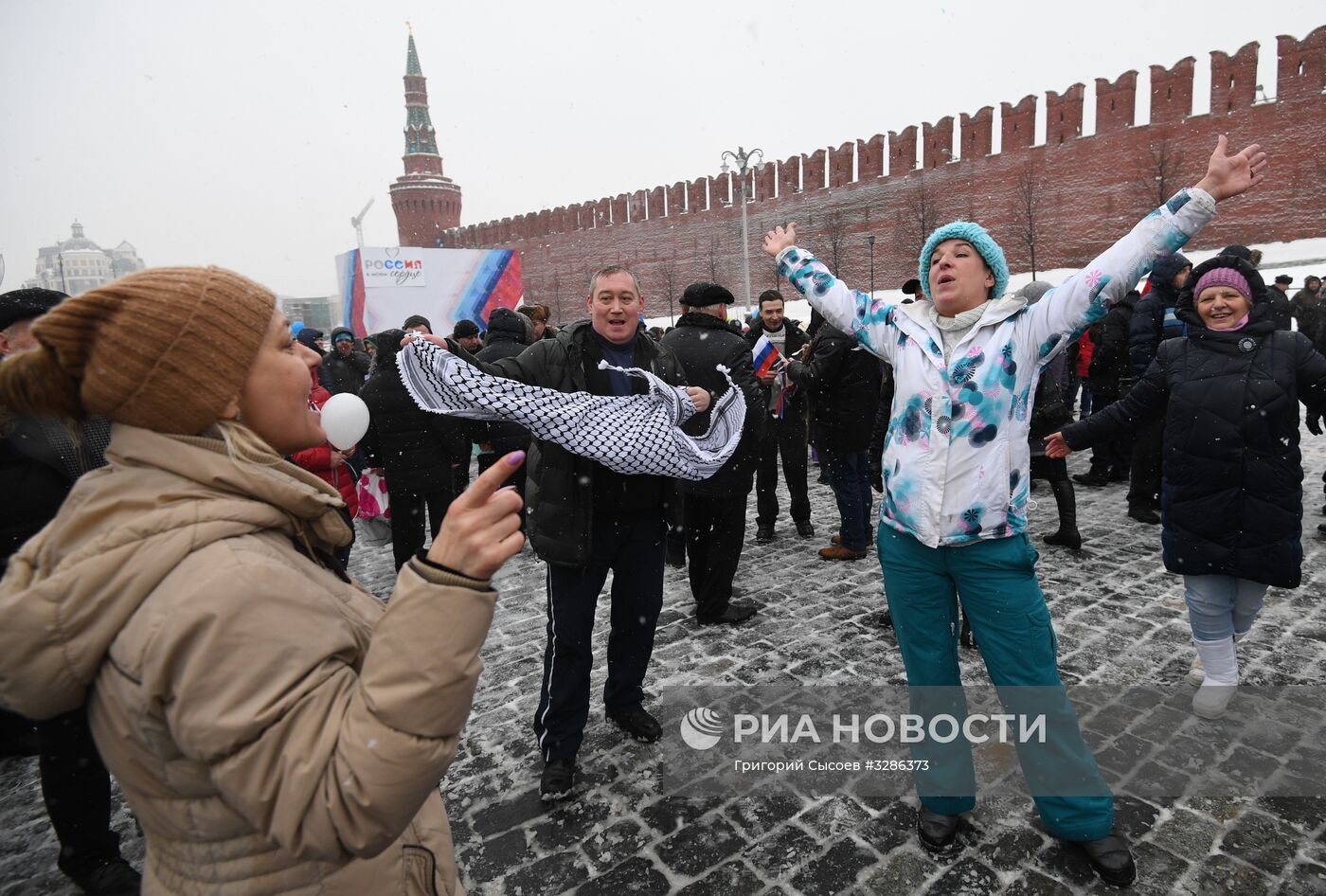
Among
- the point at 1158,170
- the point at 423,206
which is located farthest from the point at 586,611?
the point at 423,206

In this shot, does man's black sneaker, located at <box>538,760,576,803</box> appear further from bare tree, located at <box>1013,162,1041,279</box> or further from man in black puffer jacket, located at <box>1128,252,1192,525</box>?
bare tree, located at <box>1013,162,1041,279</box>

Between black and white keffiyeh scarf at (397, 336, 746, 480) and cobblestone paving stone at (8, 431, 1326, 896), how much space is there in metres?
1.42

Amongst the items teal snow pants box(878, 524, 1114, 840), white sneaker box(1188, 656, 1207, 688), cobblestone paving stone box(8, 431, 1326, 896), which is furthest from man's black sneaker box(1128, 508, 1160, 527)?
teal snow pants box(878, 524, 1114, 840)

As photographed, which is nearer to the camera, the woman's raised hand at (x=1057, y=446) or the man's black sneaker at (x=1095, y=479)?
the woman's raised hand at (x=1057, y=446)

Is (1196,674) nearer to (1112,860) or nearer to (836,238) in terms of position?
(1112,860)

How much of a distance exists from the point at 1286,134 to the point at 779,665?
104 feet

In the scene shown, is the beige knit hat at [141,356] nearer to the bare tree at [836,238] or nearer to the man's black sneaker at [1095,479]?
the man's black sneaker at [1095,479]

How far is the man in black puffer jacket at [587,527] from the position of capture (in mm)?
2904

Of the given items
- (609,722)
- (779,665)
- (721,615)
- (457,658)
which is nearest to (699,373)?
(721,615)

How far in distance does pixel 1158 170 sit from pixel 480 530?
32891 mm

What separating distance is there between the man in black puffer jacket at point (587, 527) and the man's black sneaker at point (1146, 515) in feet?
17.2

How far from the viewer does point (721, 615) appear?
4.67m

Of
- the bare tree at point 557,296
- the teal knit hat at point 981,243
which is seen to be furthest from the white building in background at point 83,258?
the teal knit hat at point 981,243

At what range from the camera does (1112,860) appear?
2305mm
